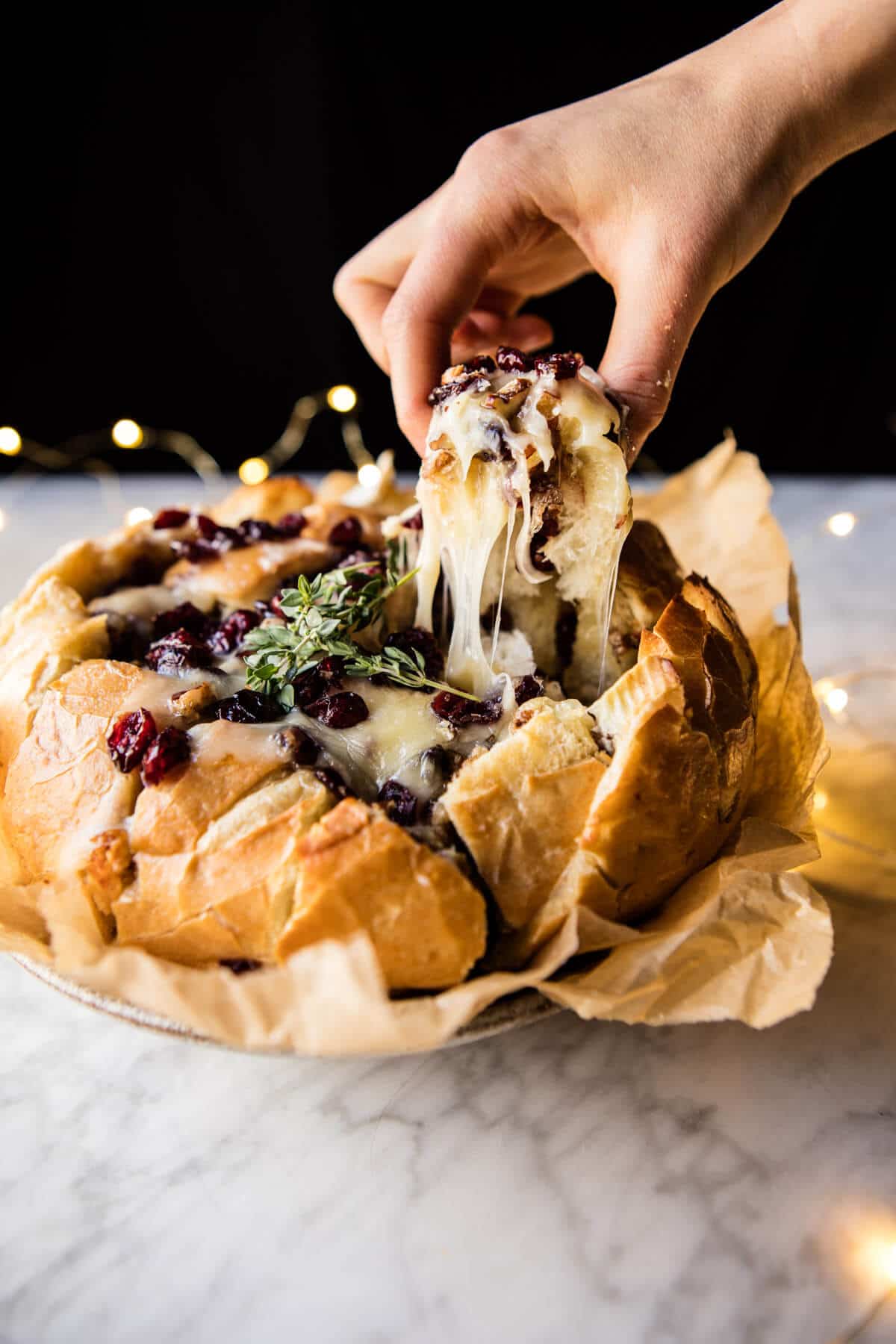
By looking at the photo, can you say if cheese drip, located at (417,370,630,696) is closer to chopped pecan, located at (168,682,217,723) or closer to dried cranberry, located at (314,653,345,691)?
dried cranberry, located at (314,653,345,691)

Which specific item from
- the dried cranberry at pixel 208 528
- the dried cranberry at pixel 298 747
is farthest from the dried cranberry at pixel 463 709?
the dried cranberry at pixel 208 528

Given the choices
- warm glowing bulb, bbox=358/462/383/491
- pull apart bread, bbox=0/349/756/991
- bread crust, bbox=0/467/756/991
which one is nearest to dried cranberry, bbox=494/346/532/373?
pull apart bread, bbox=0/349/756/991

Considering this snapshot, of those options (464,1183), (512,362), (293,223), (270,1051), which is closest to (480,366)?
(512,362)

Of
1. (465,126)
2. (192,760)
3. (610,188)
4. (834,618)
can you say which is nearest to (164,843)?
(192,760)

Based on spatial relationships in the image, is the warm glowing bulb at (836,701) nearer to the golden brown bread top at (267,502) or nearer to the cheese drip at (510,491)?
the cheese drip at (510,491)

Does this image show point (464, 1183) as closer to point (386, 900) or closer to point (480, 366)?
point (386, 900)

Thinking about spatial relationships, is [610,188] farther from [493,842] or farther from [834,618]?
[834,618]
